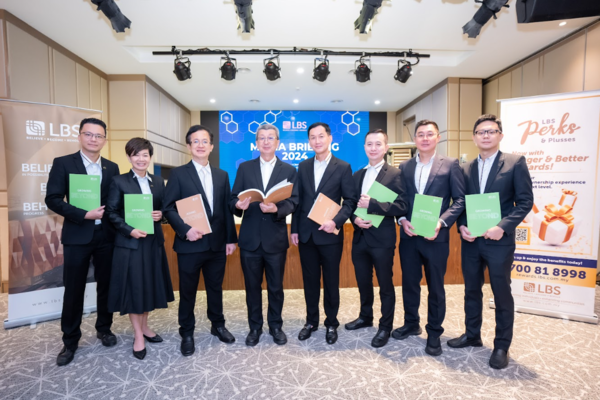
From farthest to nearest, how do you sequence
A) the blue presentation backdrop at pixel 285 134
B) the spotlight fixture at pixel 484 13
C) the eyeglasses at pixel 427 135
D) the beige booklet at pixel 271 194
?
the blue presentation backdrop at pixel 285 134 → the spotlight fixture at pixel 484 13 → the eyeglasses at pixel 427 135 → the beige booklet at pixel 271 194

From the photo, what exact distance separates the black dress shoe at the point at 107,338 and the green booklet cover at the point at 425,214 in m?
2.46

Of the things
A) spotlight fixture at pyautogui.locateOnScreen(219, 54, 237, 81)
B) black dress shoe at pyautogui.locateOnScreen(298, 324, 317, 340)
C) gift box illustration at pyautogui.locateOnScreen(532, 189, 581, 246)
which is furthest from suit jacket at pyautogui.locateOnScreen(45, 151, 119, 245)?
gift box illustration at pyautogui.locateOnScreen(532, 189, 581, 246)

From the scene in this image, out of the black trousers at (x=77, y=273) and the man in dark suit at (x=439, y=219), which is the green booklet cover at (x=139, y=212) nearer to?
the black trousers at (x=77, y=273)

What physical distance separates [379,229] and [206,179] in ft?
4.45

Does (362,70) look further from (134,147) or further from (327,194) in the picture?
(134,147)

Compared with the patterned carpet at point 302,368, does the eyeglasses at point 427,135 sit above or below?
above

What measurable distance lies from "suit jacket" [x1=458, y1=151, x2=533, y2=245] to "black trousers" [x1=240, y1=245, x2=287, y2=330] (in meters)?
1.42

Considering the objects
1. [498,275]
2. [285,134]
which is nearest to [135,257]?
[498,275]

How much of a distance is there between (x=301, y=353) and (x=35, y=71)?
14.9 ft

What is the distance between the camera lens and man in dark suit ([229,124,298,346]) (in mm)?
2289

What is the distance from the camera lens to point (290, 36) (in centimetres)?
423

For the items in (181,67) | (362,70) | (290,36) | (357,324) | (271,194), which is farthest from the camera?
(362,70)

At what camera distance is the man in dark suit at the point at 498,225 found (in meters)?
2.08

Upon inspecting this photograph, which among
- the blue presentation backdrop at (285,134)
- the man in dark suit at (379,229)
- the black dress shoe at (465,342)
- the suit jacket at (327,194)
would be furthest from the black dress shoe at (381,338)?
the blue presentation backdrop at (285,134)
